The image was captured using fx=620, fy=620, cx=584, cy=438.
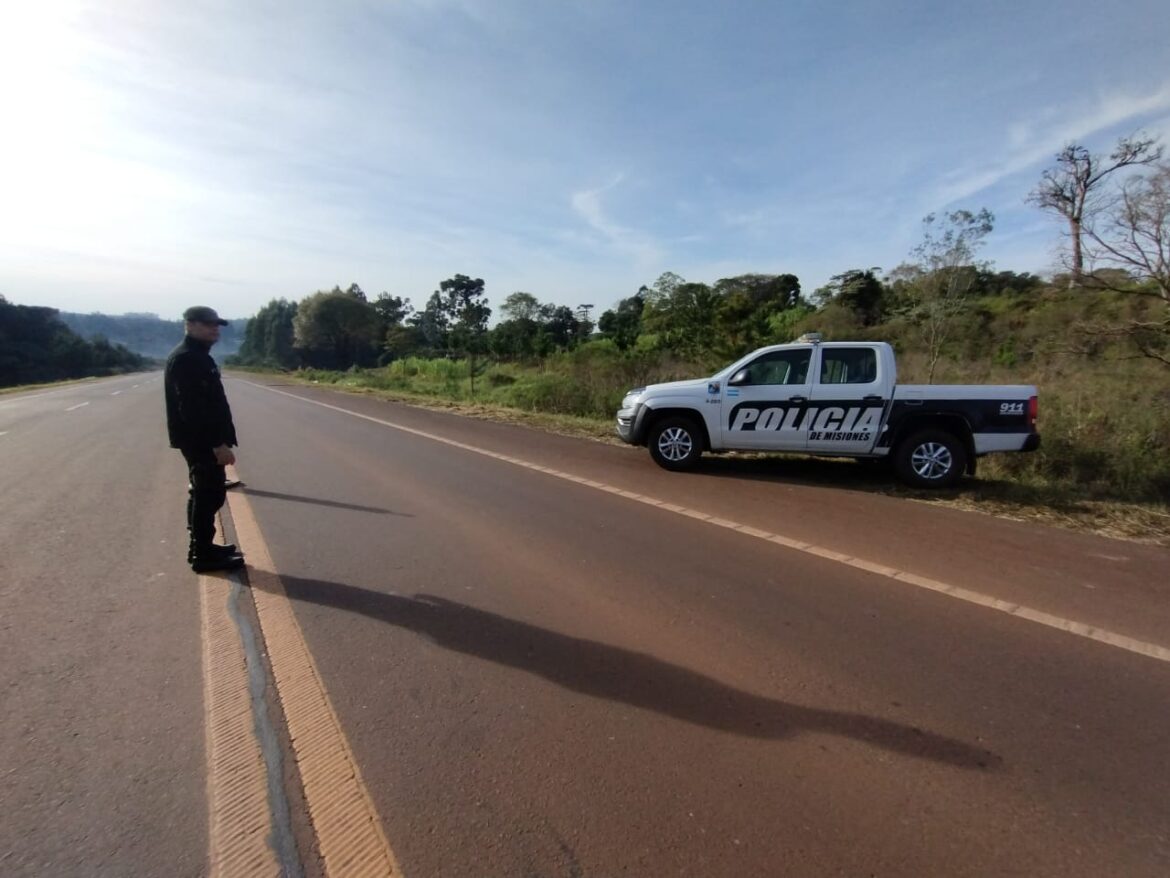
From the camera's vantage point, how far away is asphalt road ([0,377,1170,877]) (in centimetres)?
217

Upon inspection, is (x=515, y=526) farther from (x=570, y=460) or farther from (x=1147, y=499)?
(x=1147, y=499)

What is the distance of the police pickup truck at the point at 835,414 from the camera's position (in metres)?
7.52

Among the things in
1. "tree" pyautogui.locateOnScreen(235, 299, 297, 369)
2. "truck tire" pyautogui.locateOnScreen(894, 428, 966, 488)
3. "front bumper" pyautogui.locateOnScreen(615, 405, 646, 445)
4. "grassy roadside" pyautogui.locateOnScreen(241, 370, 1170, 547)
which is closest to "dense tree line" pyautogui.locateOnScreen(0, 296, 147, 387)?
→ "tree" pyautogui.locateOnScreen(235, 299, 297, 369)

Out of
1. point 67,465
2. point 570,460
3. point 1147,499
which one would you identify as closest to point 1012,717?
point 1147,499

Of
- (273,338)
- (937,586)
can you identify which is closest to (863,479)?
(937,586)

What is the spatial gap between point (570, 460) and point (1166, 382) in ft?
34.9

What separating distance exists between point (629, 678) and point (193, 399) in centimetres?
381

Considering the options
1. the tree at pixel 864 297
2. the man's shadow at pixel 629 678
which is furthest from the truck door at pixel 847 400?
the tree at pixel 864 297

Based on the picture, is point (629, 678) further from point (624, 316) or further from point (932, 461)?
point (624, 316)

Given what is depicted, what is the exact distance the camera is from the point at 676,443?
8953 mm

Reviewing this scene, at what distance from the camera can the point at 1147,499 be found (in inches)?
282

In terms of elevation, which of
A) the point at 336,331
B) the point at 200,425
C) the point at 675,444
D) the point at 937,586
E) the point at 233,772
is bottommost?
the point at 233,772

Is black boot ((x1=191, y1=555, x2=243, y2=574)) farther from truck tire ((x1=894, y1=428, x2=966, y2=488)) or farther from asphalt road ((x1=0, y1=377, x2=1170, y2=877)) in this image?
truck tire ((x1=894, y1=428, x2=966, y2=488))

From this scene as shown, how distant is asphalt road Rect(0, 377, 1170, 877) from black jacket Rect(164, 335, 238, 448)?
3.54 feet
